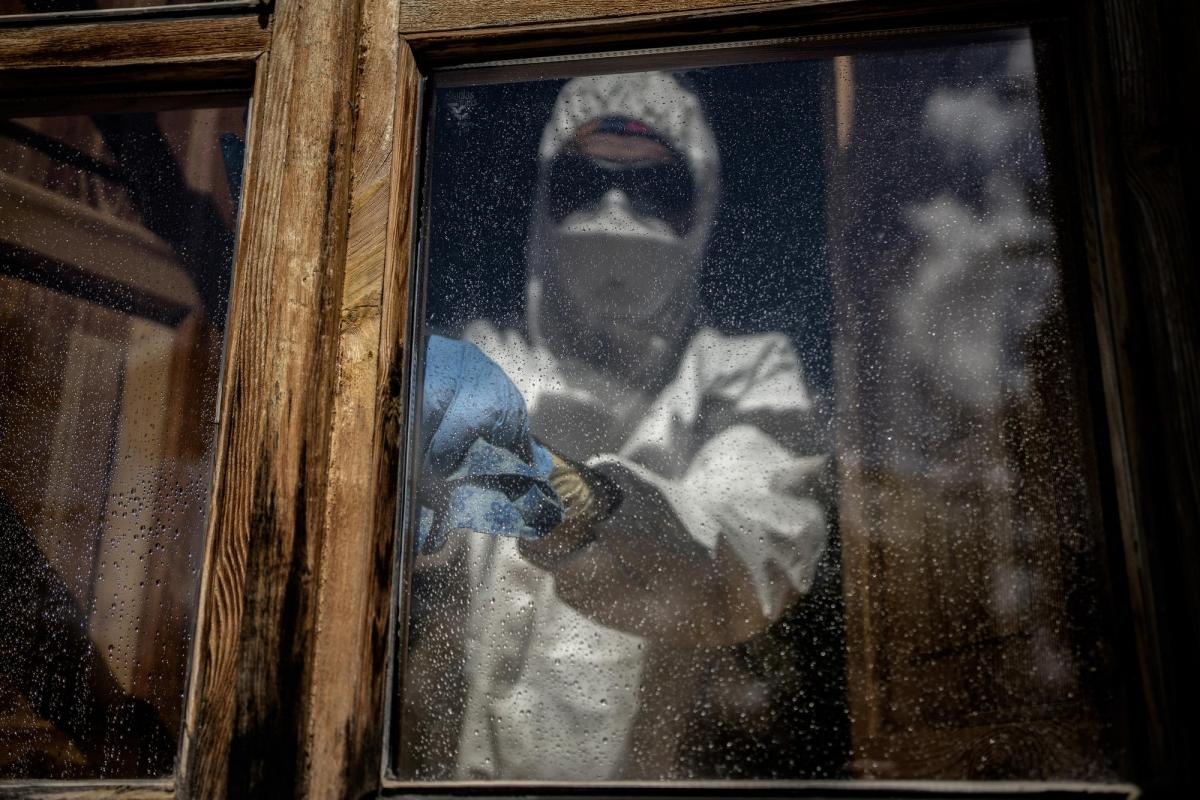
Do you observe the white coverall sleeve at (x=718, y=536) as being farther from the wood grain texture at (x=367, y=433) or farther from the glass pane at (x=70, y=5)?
the glass pane at (x=70, y=5)

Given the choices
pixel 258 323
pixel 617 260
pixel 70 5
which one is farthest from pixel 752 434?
pixel 70 5

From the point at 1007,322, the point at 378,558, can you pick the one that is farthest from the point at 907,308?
the point at 378,558

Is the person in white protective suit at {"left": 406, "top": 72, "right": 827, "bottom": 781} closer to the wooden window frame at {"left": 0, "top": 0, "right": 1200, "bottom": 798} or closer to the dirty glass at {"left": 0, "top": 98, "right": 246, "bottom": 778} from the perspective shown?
the wooden window frame at {"left": 0, "top": 0, "right": 1200, "bottom": 798}

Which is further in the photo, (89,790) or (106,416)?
(106,416)

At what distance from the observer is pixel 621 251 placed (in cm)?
83

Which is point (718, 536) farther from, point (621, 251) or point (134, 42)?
point (134, 42)

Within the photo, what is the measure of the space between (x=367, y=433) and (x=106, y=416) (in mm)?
285

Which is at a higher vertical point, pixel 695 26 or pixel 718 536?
pixel 695 26

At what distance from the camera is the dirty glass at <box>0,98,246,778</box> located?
30.0 inches

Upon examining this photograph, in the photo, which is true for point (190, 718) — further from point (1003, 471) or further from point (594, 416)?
point (1003, 471)

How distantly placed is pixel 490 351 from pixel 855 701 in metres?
0.42

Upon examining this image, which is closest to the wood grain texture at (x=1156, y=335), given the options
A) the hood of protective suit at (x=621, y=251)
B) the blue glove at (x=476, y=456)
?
the hood of protective suit at (x=621, y=251)

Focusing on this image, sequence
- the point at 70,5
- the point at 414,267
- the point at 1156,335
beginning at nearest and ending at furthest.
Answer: the point at 1156,335
the point at 414,267
the point at 70,5

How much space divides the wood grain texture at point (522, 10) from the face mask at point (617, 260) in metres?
0.17
